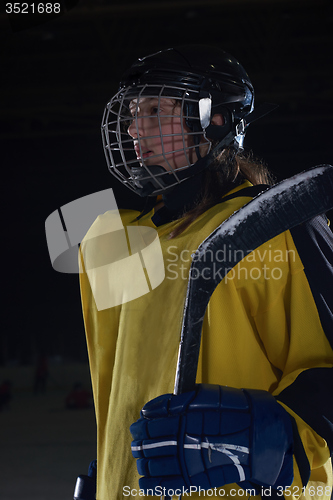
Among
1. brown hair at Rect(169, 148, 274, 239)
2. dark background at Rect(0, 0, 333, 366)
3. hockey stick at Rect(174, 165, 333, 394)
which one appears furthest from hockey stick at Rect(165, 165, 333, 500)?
dark background at Rect(0, 0, 333, 366)

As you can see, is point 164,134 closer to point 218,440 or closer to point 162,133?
point 162,133

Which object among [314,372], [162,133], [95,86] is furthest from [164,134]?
[95,86]

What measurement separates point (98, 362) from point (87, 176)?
113 inches

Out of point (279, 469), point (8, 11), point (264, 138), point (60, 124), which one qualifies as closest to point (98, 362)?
point (279, 469)

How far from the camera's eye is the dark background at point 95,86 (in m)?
2.60

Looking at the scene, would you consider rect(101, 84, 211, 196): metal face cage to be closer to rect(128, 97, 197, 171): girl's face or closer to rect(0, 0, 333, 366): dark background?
rect(128, 97, 197, 171): girl's face

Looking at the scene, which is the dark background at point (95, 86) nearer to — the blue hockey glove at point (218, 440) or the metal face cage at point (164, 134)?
the metal face cage at point (164, 134)

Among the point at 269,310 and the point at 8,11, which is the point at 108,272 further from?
the point at 8,11

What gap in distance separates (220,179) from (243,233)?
0.19 metres

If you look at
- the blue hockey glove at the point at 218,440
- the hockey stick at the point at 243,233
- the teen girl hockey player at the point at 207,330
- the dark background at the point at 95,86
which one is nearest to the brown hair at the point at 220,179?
the teen girl hockey player at the point at 207,330

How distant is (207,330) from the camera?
68 cm

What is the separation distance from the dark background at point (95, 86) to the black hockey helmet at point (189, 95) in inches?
69.9

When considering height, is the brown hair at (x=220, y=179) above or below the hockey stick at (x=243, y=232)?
above

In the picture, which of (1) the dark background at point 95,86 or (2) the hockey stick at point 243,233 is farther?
(1) the dark background at point 95,86
